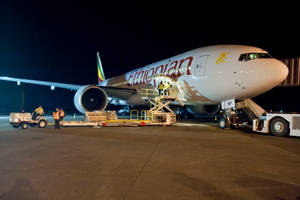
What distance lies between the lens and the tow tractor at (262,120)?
25.8ft

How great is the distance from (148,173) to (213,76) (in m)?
6.90

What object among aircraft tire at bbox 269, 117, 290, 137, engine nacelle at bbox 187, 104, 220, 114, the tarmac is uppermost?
engine nacelle at bbox 187, 104, 220, 114

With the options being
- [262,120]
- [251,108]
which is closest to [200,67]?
[251,108]

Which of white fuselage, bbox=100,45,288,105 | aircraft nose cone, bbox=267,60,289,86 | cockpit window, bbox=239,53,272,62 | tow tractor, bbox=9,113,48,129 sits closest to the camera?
aircraft nose cone, bbox=267,60,289,86

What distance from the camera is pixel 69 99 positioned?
46.1 meters

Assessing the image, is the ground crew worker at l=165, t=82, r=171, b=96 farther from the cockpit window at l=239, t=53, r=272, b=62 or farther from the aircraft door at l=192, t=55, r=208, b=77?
the cockpit window at l=239, t=53, r=272, b=62

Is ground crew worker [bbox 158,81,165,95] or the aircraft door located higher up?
the aircraft door

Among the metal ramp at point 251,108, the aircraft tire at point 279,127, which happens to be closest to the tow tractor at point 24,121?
the metal ramp at point 251,108

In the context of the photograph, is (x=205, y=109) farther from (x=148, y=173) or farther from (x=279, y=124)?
(x=148, y=173)

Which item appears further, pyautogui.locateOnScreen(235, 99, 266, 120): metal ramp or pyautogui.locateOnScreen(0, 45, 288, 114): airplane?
pyautogui.locateOnScreen(235, 99, 266, 120): metal ramp

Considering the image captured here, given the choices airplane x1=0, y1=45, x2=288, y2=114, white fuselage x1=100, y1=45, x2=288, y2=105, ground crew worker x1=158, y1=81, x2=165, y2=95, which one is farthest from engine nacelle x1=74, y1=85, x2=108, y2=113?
white fuselage x1=100, y1=45, x2=288, y2=105

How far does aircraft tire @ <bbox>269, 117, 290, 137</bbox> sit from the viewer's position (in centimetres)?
799

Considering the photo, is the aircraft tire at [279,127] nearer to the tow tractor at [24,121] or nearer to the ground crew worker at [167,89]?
the ground crew worker at [167,89]

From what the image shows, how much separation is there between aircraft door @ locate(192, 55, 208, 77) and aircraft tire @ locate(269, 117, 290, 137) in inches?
136
